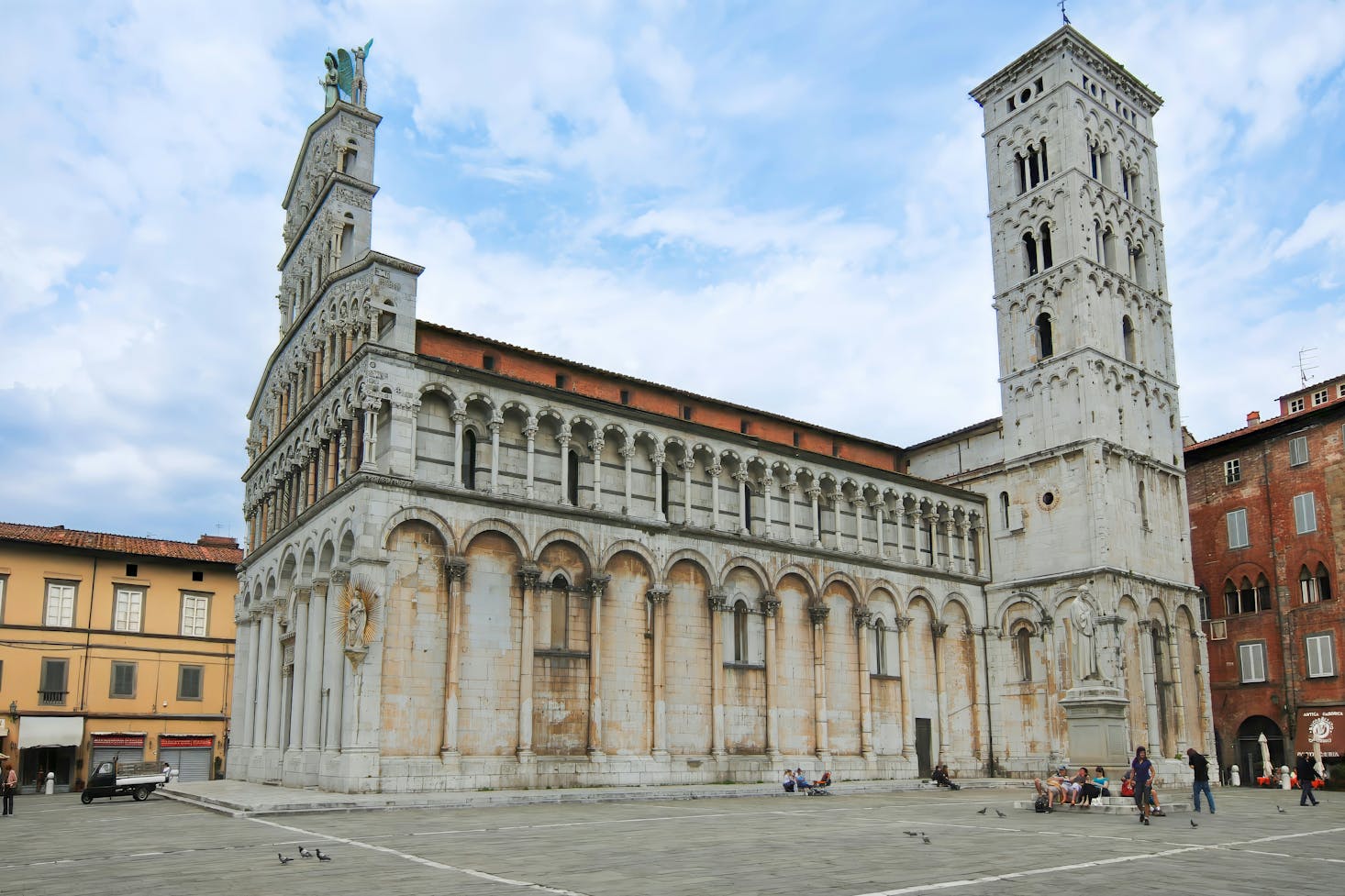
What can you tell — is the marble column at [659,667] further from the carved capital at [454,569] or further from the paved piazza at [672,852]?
the paved piazza at [672,852]

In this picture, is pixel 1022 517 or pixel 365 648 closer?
pixel 365 648

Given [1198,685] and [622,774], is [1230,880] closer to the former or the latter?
[622,774]

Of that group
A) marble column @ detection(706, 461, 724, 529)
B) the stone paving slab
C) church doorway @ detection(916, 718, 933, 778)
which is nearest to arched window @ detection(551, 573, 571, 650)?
the stone paving slab

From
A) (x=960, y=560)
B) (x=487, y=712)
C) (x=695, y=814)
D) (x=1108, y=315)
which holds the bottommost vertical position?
(x=695, y=814)

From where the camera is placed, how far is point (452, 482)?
97.3 ft

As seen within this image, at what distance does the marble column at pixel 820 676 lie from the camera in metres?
35.8

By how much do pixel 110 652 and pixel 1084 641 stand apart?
123ft

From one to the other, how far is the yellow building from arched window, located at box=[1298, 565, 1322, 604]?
4466 cm

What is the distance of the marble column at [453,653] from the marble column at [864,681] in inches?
601

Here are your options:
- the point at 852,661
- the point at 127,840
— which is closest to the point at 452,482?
the point at 127,840

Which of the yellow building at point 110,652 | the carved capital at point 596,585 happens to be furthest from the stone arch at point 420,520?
the yellow building at point 110,652

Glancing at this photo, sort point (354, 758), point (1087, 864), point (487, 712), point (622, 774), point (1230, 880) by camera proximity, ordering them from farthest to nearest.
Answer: point (622, 774) < point (487, 712) < point (354, 758) < point (1087, 864) < point (1230, 880)

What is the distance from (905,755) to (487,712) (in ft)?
54.7

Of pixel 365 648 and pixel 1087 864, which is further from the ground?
pixel 365 648
